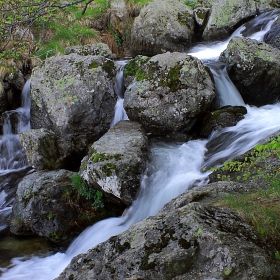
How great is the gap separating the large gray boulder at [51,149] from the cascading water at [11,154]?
3.47ft

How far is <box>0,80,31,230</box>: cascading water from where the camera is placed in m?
7.41

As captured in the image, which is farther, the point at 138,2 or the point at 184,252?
the point at 138,2

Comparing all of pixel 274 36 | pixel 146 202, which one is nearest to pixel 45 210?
pixel 146 202

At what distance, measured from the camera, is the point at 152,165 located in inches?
268

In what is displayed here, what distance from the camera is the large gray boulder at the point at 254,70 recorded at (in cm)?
866

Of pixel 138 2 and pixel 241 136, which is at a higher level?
pixel 138 2

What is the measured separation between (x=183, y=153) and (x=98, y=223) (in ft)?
8.23

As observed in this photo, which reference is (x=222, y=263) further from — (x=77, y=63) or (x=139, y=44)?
(x=139, y=44)

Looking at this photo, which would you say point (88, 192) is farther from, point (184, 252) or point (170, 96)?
point (184, 252)

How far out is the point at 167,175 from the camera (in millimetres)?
6633

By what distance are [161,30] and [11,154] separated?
775 centimetres

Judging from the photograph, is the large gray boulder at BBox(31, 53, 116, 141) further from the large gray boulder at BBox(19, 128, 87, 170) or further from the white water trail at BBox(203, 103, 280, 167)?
the white water trail at BBox(203, 103, 280, 167)

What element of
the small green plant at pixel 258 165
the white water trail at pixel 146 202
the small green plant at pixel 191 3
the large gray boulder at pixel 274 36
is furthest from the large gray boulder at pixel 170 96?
the small green plant at pixel 191 3

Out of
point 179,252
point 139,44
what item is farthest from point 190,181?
point 139,44
